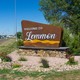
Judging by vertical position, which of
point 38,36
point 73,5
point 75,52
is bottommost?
point 75,52

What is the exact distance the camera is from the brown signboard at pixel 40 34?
2602 cm

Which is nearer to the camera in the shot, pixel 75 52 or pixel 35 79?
pixel 35 79

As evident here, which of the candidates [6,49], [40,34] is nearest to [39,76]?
[40,34]

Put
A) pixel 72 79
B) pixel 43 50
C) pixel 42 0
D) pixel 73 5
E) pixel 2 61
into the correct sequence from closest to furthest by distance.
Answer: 1. pixel 72 79
2. pixel 2 61
3. pixel 43 50
4. pixel 73 5
5. pixel 42 0

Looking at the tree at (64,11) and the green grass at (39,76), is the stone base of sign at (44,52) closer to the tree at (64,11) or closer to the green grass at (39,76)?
the green grass at (39,76)

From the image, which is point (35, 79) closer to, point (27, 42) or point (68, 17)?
point (27, 42)

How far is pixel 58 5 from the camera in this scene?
4231cm

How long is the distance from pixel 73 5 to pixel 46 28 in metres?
16.7

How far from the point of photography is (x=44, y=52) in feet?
85.9

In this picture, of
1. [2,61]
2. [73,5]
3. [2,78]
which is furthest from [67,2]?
[2,78]

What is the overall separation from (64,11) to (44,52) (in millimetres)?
18695

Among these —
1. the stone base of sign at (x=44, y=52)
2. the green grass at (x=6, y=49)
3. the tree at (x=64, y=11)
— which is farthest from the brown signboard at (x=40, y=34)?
the tree at (x=64, y=11)

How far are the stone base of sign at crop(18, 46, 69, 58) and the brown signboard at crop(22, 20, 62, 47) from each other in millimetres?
468

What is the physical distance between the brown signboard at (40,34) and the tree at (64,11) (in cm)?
1492
